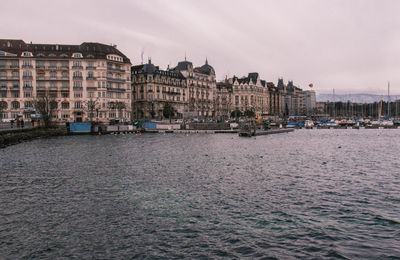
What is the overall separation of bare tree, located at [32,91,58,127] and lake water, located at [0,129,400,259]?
66.6 metres

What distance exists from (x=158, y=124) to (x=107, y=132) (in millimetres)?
18627

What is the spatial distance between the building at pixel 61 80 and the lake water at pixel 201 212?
276 ft

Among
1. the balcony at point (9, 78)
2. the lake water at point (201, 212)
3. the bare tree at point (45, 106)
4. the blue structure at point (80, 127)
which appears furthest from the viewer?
the balcony at point (9, 78)

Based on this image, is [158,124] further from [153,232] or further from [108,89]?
[153,232]

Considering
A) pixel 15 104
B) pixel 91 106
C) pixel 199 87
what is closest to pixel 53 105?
pixel 91 106

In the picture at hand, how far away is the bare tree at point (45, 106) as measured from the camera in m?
101

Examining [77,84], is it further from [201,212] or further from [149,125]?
[201,212]

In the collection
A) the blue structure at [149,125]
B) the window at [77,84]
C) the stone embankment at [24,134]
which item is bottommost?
the stone embankment at [24,134]

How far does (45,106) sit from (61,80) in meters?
15.2

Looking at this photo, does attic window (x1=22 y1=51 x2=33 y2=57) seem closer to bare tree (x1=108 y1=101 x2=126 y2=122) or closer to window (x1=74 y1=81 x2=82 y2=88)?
window (x1=74 y1=81 x2=82 y2=88)

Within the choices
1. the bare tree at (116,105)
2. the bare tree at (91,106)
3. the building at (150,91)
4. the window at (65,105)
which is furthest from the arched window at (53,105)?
the building at (150,91)

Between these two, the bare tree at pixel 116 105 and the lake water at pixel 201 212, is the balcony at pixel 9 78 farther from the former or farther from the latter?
the lake water at pixel 201 212

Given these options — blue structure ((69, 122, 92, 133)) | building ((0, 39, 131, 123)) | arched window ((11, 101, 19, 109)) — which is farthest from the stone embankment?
arched window ((11, 101, 19, 109))

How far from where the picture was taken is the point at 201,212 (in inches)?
861
